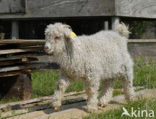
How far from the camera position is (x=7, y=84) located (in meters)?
6.13

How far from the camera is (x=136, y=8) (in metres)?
7.76

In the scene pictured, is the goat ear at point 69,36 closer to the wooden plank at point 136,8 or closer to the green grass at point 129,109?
the green grass at point 129,109

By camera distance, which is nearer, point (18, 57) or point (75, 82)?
point (18, 57)

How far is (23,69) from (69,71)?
190 centimetres

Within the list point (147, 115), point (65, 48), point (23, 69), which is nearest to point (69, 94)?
point (23, 69)

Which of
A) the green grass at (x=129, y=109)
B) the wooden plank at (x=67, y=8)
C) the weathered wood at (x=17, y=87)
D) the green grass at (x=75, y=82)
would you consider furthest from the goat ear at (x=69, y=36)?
the wooden plank at (x=67, y=8)

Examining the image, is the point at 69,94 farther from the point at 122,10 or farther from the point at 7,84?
the point at 122,10

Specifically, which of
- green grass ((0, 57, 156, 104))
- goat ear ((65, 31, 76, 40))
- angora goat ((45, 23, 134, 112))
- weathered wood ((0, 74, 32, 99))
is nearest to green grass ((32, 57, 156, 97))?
green grass ((0, 57, 156, 104))

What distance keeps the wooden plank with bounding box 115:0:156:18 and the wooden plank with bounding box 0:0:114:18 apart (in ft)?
0.76

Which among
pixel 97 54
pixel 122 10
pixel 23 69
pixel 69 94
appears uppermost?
pixel 122 10

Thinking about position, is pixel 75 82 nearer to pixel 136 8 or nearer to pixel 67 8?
pixel 67 8

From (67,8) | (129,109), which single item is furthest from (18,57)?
(129,109)

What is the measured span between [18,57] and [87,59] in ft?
6.21

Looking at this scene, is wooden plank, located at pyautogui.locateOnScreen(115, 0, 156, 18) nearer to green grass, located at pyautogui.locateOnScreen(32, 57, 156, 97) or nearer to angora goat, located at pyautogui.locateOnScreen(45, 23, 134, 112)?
green grass, located at pyautogui.locateOnScreen(32, 57, 156, 97)
